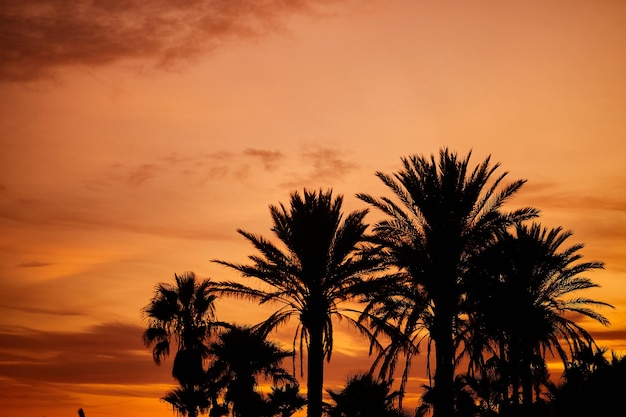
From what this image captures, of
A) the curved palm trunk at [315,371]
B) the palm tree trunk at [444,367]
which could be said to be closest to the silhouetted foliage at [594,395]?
the palm tree trunk at [444,367]

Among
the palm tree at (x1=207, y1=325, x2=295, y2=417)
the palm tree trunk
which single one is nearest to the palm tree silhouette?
the palm tree at (x1=207, y1=325, x2=295, y2=417)

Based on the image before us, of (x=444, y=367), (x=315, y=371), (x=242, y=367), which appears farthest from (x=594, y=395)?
(x=242, y=367)

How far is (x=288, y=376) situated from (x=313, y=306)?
33.8 ft

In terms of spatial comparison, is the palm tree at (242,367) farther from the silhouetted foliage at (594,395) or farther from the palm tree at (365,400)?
the silhouetted foliage at (594,395)

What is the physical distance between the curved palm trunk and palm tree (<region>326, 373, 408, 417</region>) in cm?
298

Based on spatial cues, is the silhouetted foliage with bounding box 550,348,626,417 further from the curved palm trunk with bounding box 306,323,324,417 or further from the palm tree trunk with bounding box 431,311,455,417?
the curved palm trunk with bounding box 306,323,324,417

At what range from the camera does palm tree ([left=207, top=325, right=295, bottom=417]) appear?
3600 cm

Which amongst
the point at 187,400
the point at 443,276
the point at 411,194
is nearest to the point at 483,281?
the point at 443,276

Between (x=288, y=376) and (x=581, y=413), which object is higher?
(x=288, y=376)

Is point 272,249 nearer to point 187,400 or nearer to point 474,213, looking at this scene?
point 474,213

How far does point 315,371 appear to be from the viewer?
1148 inches

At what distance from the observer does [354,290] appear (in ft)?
97.8

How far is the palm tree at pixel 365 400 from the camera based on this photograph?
32.0 metres

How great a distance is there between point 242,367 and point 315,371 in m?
8.53
